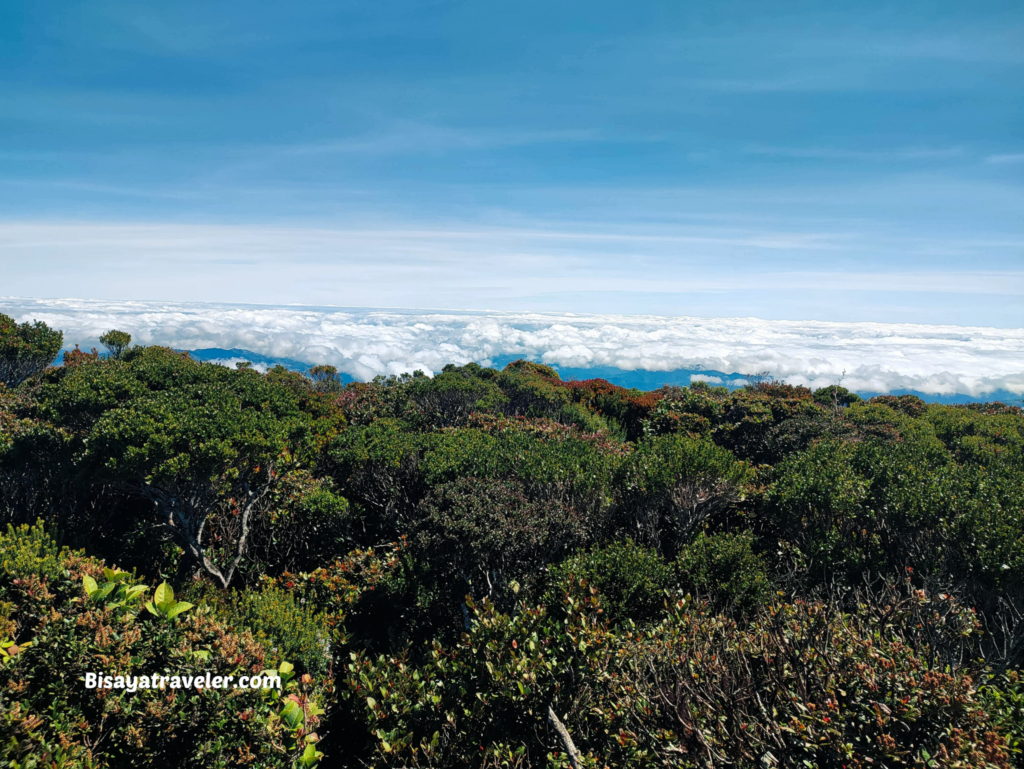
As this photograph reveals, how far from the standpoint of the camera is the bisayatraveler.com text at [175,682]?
6047mm

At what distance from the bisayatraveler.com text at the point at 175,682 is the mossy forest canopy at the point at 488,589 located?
114mm

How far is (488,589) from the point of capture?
1383 centimetres

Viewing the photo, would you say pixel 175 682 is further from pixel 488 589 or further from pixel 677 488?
pixel 677 488

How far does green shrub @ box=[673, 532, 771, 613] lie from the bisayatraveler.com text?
350 inches

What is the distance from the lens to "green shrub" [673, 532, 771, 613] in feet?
37.2

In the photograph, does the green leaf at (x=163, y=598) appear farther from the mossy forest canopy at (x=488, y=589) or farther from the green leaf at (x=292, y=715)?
the green leaf at (x=292, y=715)

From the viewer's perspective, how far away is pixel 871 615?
788 centimetres

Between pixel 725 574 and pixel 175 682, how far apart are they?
11369 mm

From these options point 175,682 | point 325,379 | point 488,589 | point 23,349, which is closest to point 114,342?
point 23,349

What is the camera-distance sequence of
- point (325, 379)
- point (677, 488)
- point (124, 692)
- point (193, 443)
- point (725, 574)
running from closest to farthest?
point (124, 692)
point (725, 574)
point (193, 443)
point (677, 488)
point (325, 379)

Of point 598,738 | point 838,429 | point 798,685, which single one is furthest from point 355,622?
point 838,429

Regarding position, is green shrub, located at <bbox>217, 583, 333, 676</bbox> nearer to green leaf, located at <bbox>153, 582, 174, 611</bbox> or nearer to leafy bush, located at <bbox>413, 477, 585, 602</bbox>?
leafy bush, located at <bbox>413, 477, 585, 602</bbox>

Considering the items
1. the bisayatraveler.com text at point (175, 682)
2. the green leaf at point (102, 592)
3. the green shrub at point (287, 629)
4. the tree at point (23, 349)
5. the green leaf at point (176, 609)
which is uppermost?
the tree at point (23, 349)

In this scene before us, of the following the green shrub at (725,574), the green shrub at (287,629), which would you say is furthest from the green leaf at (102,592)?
the green shrub at (725,574)
